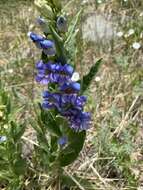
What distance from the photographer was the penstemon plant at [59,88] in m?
1.70

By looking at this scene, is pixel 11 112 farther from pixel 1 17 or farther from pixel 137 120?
pixel 1 17

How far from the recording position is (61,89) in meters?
1.76

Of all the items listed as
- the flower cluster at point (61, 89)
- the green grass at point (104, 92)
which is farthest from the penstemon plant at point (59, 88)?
the green grass at point (104, 92)

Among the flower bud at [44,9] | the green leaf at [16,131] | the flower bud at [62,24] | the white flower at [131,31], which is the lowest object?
the green leaf at [16,131]

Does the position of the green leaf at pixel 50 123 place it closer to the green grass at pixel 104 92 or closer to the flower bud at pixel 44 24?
the green grass at pixel 104 92

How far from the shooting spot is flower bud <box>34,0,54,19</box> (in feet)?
5.43

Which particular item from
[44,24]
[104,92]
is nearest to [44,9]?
[44,24]

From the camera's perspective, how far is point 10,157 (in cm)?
202

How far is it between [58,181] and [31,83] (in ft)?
2.71

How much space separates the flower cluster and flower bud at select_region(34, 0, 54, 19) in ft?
0.28

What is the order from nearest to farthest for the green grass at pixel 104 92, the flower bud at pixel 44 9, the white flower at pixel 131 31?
the flower bud at pixel 44 9 → the green grass at pixel 104 92 → the white flower at pixel 131 31

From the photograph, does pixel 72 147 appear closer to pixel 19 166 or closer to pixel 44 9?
pixel 19 166

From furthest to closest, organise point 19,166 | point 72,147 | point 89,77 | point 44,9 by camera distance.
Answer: point 19,166 < point 72,147 < point 89,77 < point 44,9

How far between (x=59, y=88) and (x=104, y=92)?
97 centimetres
